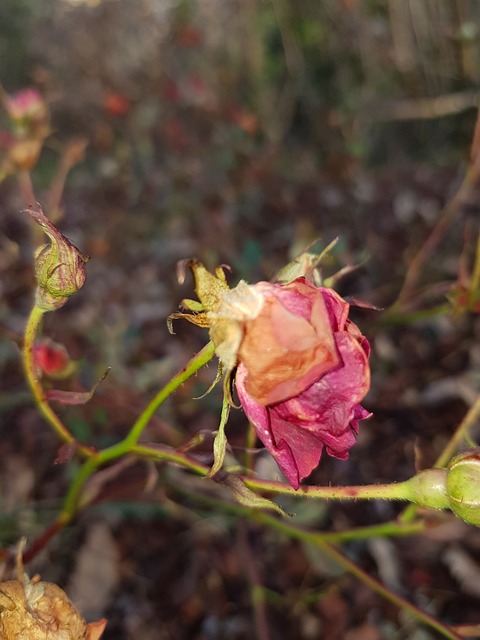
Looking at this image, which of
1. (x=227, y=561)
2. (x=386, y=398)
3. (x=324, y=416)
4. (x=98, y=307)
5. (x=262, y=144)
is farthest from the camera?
(x=262, y=144)

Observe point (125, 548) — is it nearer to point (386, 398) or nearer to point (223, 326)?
point (386, 398)

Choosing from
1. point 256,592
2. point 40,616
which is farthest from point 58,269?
point 256,592

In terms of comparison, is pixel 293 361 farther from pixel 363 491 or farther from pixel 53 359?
pixel 53 359

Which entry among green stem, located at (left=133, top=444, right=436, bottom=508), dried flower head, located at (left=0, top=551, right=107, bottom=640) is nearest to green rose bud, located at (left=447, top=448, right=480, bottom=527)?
green stem, located at (left=133, top=444, right=436, bottom=508)

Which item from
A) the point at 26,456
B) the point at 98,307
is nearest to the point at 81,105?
the point at 98,307

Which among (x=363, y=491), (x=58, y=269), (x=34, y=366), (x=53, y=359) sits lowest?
(x=53, y=359)

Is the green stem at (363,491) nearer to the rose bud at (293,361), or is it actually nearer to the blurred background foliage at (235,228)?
the rose bud at (293,361)

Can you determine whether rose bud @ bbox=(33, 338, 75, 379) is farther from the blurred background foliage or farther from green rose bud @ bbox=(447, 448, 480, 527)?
green rose bud @ bbox=(447, 448, 480, 527)
